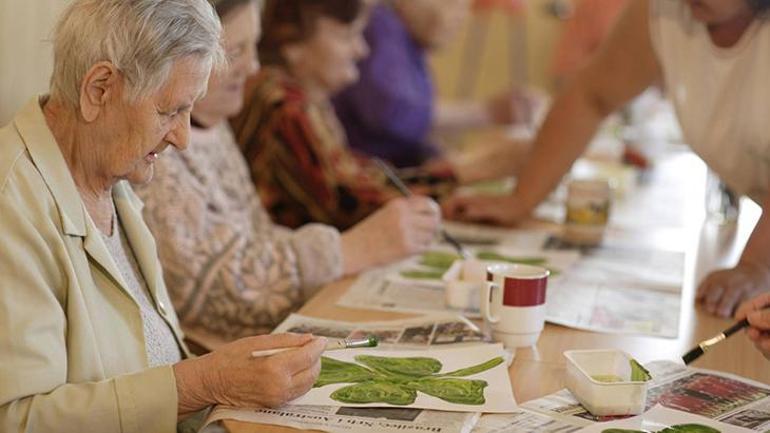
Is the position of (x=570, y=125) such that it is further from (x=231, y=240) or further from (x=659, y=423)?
(x=659, y=423)

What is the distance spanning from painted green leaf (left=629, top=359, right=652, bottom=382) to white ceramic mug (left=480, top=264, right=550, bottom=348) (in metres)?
0.21

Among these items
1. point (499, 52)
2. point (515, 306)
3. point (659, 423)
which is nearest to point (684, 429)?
point (659, 423)

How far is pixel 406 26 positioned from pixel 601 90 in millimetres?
1398

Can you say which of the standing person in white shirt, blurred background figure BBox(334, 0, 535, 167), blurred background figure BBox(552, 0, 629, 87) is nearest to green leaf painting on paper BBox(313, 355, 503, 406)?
the standing person in white shirt

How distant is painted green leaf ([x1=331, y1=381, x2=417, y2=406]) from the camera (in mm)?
1245

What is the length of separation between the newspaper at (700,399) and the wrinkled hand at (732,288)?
12.1 inches

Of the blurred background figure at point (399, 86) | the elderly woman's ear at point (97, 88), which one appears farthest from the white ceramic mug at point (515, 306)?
the blurred background figure at point (399, 86)

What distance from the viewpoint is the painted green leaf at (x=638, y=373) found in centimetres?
126

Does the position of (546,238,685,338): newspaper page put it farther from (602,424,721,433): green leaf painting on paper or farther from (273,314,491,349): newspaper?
(602,424,721,433): green leaf painting on paper

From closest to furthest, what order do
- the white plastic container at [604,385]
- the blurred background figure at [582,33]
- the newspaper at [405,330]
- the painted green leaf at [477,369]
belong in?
the white plastic container at [604,385] < the painted green leaf at [477,369] < the newspaper at [405,330] < the blurred background figure at [582,33]

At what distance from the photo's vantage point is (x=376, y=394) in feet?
4.14

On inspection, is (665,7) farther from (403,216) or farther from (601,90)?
(403,216)

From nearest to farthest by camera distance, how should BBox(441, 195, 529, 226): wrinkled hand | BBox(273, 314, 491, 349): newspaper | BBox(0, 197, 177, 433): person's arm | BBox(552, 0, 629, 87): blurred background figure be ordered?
1. BBox(0, 197, 177, 433): person's arm
2. BBox(273, 314, 491, 349): newspaper
3. BBox(441, 195, 529, 226): wrinkled hand
4. BBox(552, 0, 629, 87): blurred background figure

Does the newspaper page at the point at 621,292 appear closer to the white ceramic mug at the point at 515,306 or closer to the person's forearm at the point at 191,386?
the white ceramic mug at the point at 515,306
